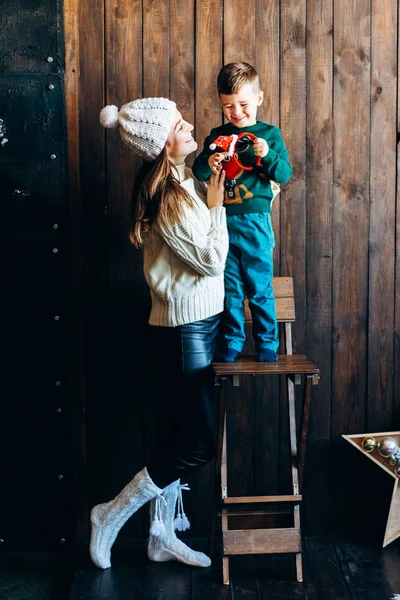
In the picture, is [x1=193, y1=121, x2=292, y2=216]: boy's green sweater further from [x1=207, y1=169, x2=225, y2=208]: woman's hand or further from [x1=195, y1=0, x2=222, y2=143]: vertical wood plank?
[x1=195, y1=0, x2=222, y2=143]: vertical wood plank

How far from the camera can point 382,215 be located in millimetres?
2973

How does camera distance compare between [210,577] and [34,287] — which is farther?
[34,287]

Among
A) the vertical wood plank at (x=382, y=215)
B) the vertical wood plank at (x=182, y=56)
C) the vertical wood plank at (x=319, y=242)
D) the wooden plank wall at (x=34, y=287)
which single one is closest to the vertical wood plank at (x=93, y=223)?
the wooden plank wall at (x=34, y=287)

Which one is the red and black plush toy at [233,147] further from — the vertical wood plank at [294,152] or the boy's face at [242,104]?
the vertical wood plank at [294,152]

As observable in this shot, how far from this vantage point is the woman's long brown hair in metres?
2.42

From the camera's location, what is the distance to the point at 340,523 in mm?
3072

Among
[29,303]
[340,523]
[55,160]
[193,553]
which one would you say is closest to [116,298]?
[29,303]

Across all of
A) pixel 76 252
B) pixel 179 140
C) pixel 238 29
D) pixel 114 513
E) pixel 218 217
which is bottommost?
pixel 114 513

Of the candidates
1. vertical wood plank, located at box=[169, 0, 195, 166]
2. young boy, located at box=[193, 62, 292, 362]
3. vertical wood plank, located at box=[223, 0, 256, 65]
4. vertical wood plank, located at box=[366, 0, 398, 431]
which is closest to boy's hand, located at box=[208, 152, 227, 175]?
young boy, located at box=[193, 62, 292, 362]

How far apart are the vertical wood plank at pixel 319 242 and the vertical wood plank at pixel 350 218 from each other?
0.03 meters

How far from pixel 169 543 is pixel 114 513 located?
0.25m

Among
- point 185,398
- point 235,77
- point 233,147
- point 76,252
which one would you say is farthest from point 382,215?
point 76,252

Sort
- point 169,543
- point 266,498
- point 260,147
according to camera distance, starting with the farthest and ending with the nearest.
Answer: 1. point 169,543
2. point 266,498
3. point 260,147

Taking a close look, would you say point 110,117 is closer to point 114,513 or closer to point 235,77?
point 235,77
